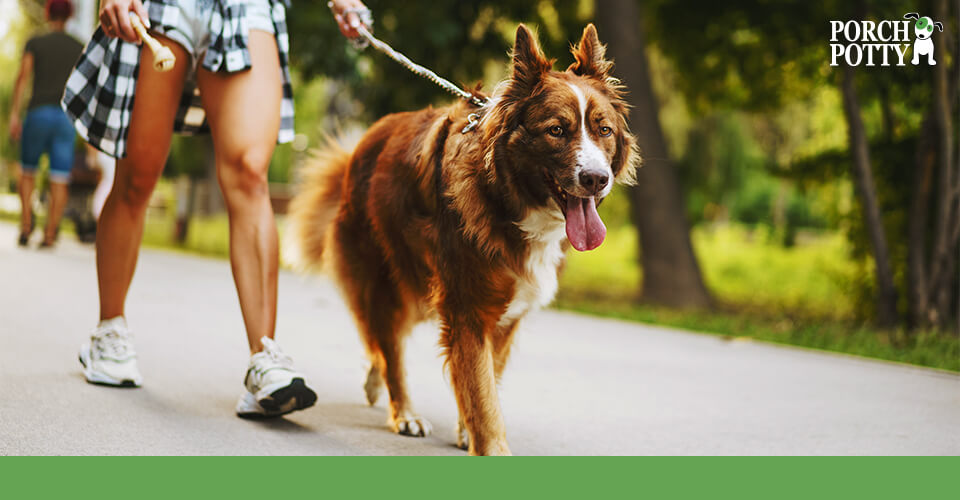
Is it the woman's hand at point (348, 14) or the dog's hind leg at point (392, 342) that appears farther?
the woman's hand at point (348, 14)

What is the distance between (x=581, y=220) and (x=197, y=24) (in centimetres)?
173

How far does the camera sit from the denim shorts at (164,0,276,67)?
3809mm

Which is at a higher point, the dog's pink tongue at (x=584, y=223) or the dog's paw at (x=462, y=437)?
the dog's pink tongue at (x=584, y=223)

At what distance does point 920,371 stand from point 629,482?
141 inches

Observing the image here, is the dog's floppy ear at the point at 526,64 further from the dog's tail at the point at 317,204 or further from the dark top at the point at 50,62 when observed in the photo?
the dark top at the point at 50,62

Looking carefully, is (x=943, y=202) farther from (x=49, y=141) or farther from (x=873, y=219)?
(x=49, y=141)

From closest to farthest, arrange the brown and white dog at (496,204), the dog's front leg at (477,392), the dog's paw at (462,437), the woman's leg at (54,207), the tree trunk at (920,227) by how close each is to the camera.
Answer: the brown and white dog at (496,204) < the dog's front leg at (477,392) < the dog's paw at (462,437) < the tree trunk at (920,227) < the woman's leg at (54,207)

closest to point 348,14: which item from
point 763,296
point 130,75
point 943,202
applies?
point 130,75

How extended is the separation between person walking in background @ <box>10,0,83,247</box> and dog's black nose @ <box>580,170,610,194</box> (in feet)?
26.9

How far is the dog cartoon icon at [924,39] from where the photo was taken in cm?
830

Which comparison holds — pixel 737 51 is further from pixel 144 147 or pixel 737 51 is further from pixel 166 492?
pixel 166 492

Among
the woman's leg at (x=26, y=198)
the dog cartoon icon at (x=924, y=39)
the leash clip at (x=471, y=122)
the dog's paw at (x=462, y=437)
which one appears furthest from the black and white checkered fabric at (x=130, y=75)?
the woman's leg at (x=26, y=198)

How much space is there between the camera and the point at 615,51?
10.9 metres

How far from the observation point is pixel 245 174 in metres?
3.74
